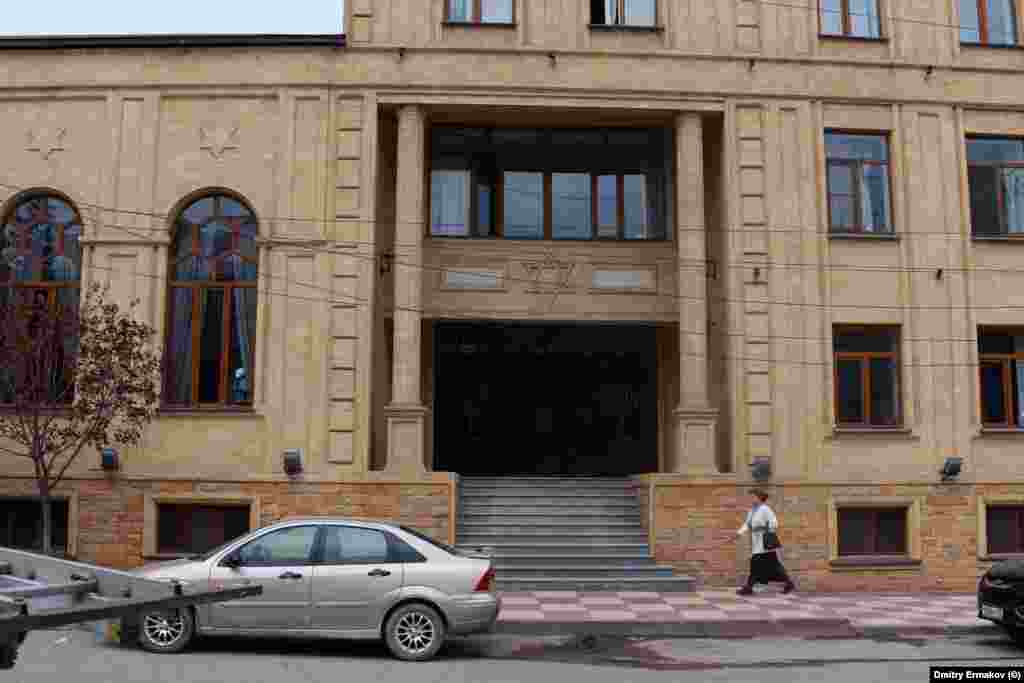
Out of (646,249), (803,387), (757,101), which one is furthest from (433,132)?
(803,387)

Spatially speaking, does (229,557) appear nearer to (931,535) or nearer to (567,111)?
(567,111)

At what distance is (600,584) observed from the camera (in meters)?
16.8

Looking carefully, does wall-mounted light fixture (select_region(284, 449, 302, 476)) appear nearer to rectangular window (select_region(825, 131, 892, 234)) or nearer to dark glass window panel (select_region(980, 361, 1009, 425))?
rectangular window (select_region(825, 131, 892, 234))

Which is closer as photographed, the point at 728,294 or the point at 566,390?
the point at 728,294

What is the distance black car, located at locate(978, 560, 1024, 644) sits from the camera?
11.7m

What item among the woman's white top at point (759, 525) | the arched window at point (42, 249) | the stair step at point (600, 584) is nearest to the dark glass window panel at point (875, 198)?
the woman's white top at point (759, 525)

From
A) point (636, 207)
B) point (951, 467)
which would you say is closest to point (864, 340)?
point (951, 467)

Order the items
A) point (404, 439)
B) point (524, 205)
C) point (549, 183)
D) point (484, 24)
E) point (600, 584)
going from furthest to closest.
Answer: point (549, 183)
point (524, 205)
point (484, 24)
point (404, 439)
point (600, 584)

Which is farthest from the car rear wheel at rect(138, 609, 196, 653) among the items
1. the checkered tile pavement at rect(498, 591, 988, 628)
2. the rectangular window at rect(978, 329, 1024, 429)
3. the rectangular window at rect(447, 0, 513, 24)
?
the rectangular window at rect(978, 329, 1024, 429)

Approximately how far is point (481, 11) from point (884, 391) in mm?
10319

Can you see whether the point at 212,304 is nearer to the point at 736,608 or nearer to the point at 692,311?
the point at 692,311

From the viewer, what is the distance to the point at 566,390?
900 inches

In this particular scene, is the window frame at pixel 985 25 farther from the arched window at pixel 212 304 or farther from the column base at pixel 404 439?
the arched window at pixel 212 304

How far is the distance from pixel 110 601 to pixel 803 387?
1553cm
